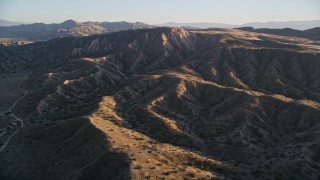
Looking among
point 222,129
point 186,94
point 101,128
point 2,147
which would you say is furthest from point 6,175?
point 186,94

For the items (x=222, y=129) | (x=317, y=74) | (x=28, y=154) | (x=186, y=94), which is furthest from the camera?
(x=317, y=74)

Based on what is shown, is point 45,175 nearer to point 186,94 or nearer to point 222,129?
point 222,129

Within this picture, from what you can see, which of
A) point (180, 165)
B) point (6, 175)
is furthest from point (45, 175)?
point (180, 165)

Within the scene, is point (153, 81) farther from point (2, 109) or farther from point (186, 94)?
point (2, 109)

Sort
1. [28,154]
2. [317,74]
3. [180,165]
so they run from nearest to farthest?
[180,165]
[28,154]
[317,74]

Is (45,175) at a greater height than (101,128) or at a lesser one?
lesser

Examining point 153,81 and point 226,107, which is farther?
point 153,81
